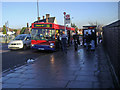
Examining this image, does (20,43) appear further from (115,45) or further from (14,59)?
(115,45)

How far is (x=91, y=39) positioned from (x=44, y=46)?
4340mm

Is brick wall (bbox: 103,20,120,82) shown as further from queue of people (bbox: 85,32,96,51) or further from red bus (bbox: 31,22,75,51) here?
red bus (bbox: 31,22,75,51)

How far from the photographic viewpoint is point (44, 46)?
15.6m

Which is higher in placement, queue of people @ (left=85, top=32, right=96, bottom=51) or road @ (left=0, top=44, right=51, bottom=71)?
queue of people @ (left=85, top=32, right=96, bottom=51)

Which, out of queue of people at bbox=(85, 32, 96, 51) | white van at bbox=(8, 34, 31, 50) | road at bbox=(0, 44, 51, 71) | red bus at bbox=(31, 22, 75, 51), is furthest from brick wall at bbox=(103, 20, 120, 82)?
white van at bbox=(8, 34, 31, 50)

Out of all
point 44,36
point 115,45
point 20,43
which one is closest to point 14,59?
point 44,36

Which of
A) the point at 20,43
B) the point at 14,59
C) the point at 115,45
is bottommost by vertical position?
the point at 14,59

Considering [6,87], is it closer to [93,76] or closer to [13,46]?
[93,76]

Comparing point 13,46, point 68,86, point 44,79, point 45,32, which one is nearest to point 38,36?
point 45,32

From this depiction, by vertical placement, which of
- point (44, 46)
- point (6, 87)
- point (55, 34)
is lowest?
point (6, 87)

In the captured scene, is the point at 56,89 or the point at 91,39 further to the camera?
the point at 91,39

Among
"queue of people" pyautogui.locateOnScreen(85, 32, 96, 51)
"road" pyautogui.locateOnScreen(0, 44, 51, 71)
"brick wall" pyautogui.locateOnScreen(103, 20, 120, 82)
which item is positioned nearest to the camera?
"brick wall" pyautogui.locateOnScreen(103, 20, 120, 82)

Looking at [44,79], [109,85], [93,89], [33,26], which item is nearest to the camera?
[93,89]

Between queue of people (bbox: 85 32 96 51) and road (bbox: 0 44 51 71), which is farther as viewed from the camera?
queue of people (bbox: 85 32 96 51)
